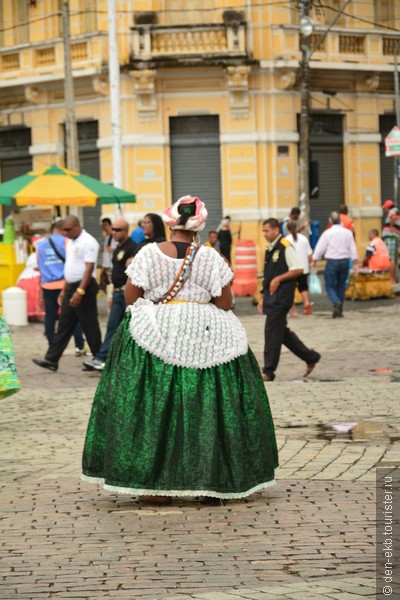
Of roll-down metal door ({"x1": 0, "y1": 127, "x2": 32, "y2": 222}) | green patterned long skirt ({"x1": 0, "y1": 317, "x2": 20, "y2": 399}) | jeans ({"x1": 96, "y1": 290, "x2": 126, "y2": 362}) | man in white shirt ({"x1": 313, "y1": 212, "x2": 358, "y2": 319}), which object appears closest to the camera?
green patterned long skirt ({"x1": 0, "y1": 317, "x2": 20, "y2": 399})

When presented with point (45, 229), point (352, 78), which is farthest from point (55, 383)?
point (352, 78)

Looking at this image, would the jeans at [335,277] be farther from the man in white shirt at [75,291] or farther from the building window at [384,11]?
the building window at [384,11]

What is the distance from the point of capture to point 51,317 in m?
18.9

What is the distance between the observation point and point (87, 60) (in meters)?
34.8

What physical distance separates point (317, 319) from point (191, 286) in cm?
1532

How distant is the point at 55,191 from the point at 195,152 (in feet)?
35.0

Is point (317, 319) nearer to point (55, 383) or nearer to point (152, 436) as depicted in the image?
point (55, 383)

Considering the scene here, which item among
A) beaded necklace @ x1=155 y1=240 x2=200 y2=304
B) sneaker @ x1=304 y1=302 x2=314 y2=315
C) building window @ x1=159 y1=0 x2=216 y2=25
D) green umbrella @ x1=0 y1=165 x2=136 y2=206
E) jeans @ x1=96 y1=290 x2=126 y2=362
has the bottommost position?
sneaker @ x1=304 y1=302 x2=314 y2=315

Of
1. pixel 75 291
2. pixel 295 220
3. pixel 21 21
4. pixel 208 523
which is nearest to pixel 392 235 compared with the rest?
pixel 295 220

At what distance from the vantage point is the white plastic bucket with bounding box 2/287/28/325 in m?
24.9

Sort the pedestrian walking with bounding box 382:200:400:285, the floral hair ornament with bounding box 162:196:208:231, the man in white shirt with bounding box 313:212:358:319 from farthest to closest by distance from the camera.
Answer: the pedestrian walking with bounding box 382:200:400:285, the man in white shirt with bounding box 313:212:358:319, the floral hair ornament with bounding box 162:196:208:231

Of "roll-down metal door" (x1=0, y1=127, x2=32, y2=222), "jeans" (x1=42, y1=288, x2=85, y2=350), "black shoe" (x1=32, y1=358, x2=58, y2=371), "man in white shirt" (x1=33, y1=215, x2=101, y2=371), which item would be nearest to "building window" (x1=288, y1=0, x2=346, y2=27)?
"roll-down metal door" (x1=0, y1=127, x2=32, y2=222)

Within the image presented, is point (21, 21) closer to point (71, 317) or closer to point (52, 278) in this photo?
point (52, 278)

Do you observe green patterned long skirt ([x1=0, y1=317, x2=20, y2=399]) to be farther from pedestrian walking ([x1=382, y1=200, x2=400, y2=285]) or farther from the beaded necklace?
pedestrian walking ([x1=382, y1=200, x2=400, y2=285])
